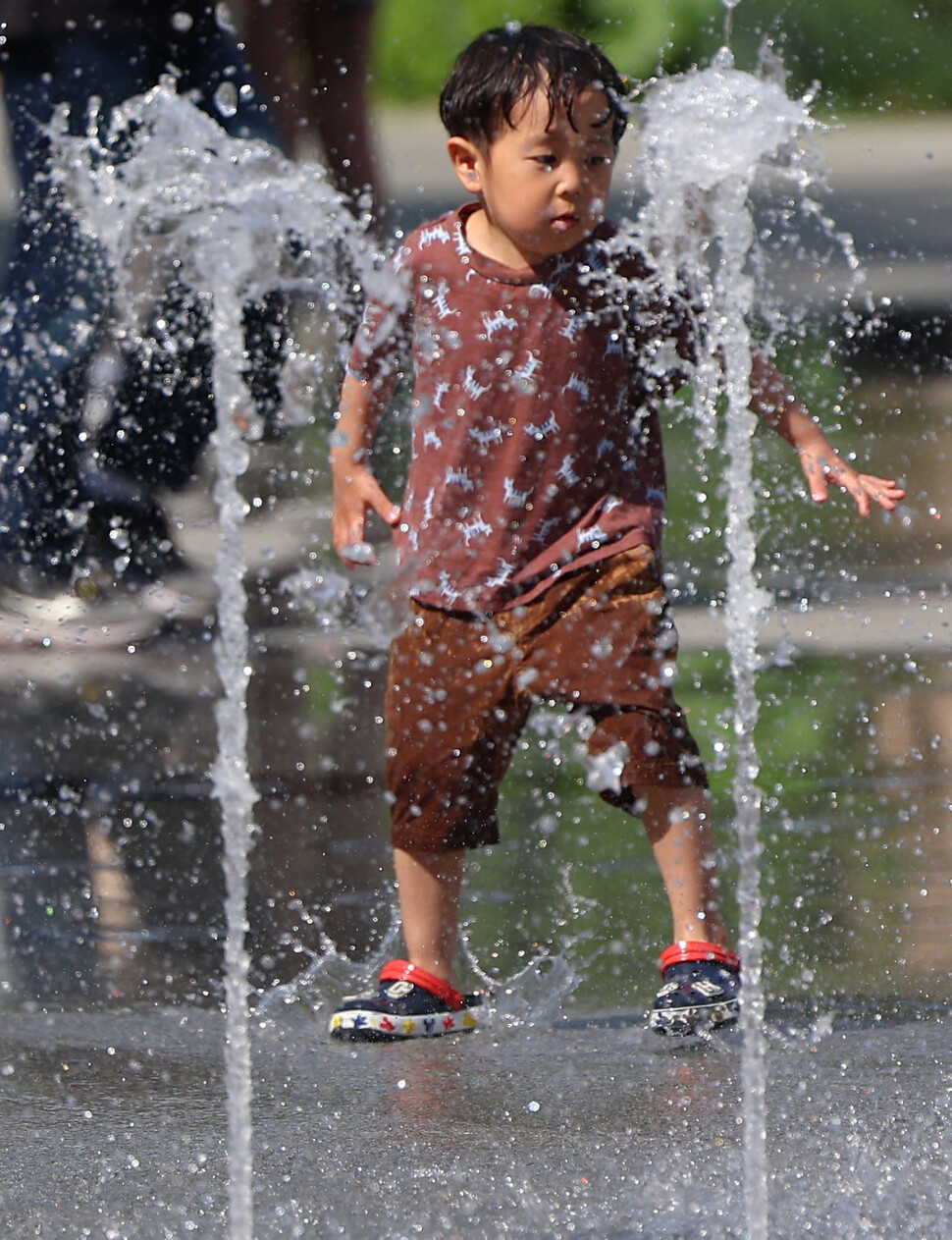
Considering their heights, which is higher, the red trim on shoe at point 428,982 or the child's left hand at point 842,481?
the child's left hand at point 842,481

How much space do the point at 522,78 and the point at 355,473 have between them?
551 mm

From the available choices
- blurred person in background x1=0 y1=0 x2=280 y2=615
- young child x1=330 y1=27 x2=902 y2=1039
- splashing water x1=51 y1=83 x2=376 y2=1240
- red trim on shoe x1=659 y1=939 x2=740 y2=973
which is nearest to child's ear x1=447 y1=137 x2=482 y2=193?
young child x1=330 y1=27 x2=902 y2=1039

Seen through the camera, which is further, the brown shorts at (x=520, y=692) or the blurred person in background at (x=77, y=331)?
the blurred person in background at (x=77, y=331)

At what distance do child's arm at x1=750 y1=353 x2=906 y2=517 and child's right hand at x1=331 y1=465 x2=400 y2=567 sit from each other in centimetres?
50

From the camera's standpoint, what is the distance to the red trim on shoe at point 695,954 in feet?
8.64

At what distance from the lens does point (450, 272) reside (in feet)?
9.16

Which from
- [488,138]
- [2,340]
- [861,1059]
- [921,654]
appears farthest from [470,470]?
[2,340]

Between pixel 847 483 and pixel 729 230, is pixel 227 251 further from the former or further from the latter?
pixel 847 483

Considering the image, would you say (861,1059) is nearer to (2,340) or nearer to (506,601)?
(506,601)

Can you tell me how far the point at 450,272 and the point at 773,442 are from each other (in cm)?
449

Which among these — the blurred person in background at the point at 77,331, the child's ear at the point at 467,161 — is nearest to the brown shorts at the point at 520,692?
the child's ear at the point at 467,161

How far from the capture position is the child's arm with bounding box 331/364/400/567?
282cm

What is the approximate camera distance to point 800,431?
9.29 ft

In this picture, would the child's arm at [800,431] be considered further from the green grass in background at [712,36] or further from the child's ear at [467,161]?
the green grass in background at [712,36]
